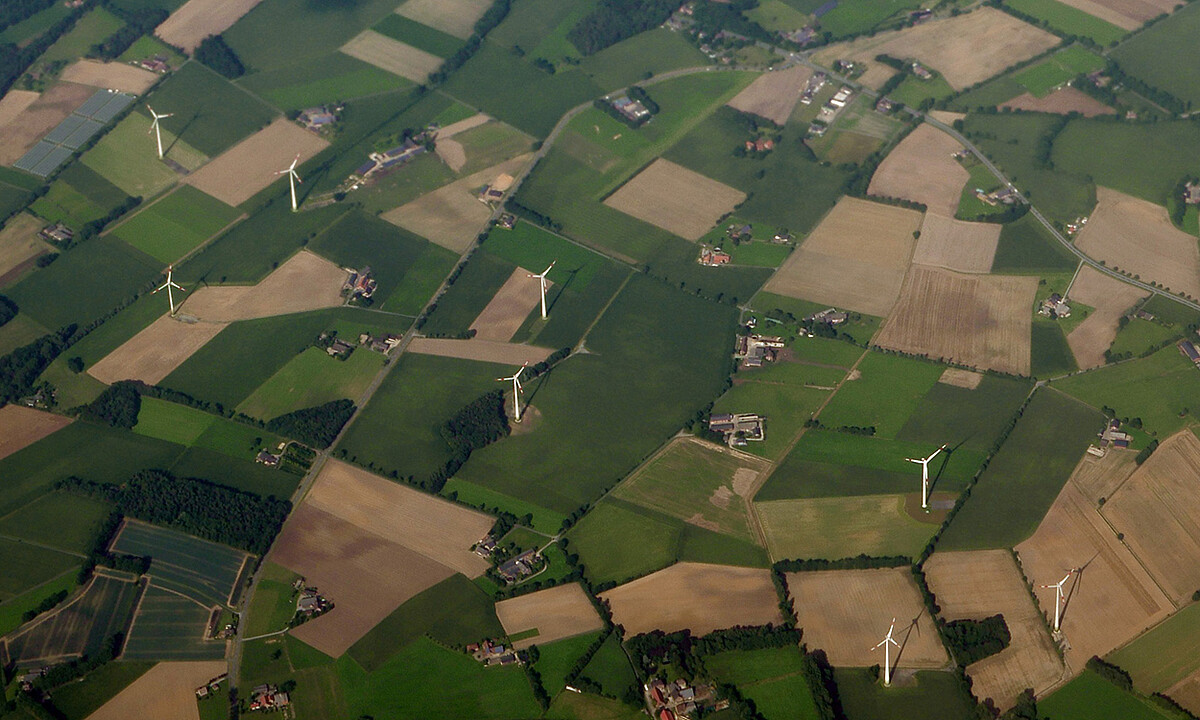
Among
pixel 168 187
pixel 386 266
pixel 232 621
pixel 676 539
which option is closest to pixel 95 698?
pixel 232 621

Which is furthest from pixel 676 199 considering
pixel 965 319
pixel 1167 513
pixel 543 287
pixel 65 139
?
pixel 65 139

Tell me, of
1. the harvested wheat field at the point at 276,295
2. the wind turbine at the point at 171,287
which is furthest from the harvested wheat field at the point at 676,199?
the wind turbine at the point at 171,287

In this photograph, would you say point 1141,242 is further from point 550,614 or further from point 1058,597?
point 550,614

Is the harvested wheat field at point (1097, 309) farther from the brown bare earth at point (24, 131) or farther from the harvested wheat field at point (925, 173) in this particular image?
the brown bare earth at point (24, 131)

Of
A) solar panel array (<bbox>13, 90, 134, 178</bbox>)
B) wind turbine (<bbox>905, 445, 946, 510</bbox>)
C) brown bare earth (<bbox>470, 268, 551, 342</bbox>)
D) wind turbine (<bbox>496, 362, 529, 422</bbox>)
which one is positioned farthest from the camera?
solar panel array (<bbox>13, 90, 134, 178</bbox>)

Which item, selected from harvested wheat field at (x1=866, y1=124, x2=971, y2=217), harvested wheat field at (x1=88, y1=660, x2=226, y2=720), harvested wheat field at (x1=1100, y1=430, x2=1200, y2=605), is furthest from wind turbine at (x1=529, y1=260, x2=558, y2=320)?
harvested wheat field at (x1=1100, y1=430, x2=1200, y2=605)

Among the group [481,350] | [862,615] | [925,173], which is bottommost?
[481,350]

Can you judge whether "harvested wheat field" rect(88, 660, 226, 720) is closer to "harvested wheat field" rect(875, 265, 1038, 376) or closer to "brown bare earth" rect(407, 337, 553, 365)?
"brown bare earth" rect(407, 337, 553, 365)
